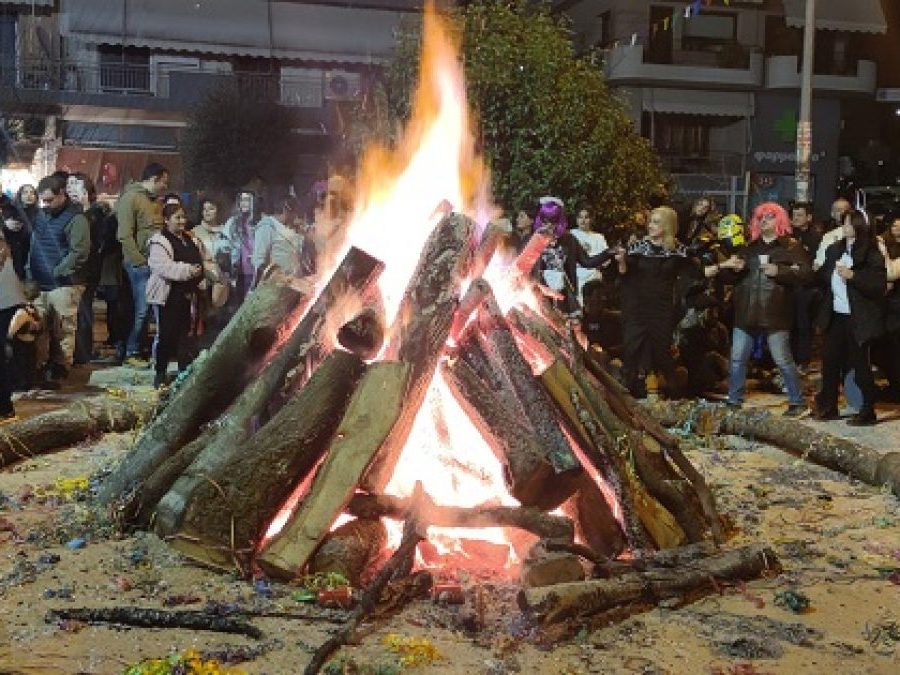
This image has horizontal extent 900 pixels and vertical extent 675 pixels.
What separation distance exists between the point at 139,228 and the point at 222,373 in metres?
6.80

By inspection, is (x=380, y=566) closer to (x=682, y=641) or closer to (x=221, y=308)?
(x=682, y=641)

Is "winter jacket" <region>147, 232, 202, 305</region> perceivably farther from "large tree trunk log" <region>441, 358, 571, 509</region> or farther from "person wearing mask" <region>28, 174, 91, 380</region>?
"large tree trunk log" <region>441, 358, 571, 509</region>

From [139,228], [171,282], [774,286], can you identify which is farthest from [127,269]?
[774,286]

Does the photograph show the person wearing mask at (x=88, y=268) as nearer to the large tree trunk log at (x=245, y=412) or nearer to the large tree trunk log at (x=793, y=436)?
the large tree trunk log at (x=245, y=412)

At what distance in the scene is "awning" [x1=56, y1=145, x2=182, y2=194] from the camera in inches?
1126

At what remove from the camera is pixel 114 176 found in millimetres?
28812

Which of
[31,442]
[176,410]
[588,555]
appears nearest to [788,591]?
[588,555]

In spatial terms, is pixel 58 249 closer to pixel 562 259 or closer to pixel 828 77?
pixel 562 259

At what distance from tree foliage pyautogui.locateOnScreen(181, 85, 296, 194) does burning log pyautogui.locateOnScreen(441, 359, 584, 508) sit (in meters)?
23.5

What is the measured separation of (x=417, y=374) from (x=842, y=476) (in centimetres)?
404

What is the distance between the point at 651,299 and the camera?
11.2 metres

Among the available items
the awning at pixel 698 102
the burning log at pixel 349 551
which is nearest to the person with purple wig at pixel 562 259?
the burning log at pixel 349 551

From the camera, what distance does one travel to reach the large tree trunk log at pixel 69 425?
8211 mm

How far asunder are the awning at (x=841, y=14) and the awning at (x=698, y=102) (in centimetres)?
320
